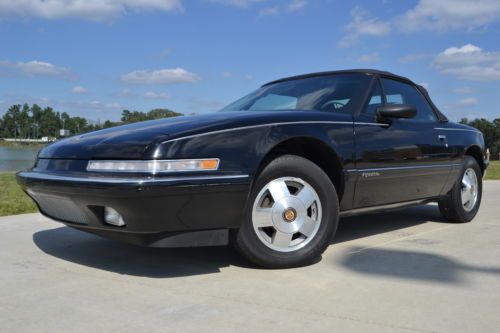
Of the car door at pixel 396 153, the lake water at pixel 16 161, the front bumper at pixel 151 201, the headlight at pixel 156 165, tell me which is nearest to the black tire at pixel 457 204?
Result: the car door at pixel 396 153

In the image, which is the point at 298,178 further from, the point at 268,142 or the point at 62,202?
the point at 62,202

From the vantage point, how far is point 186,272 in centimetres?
311

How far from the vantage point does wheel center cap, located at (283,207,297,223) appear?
3.17 meters

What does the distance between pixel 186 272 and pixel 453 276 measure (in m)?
1.62

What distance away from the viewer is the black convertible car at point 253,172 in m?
2.73

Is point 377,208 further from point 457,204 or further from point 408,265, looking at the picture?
point 457,204

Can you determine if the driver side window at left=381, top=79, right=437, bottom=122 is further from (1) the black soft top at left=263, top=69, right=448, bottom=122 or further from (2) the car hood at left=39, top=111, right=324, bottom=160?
(2) the car hood at left=39, top=111, right=324, bottom=160

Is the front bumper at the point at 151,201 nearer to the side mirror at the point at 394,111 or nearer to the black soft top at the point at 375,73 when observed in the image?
the side mirror at the point at 394,111

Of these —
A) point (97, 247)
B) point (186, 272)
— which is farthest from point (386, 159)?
point (97, 247)

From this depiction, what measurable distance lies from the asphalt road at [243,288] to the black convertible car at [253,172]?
0.28 metres

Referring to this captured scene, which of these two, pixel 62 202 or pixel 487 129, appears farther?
pixel 487 129

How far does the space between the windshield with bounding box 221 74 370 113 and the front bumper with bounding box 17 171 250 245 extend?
133 cm

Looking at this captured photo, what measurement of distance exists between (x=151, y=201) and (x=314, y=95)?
190 cm

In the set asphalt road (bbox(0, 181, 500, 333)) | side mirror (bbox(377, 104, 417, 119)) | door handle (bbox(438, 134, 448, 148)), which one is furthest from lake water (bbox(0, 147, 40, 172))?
door handle (bbox(438, 134, 448, 148))
